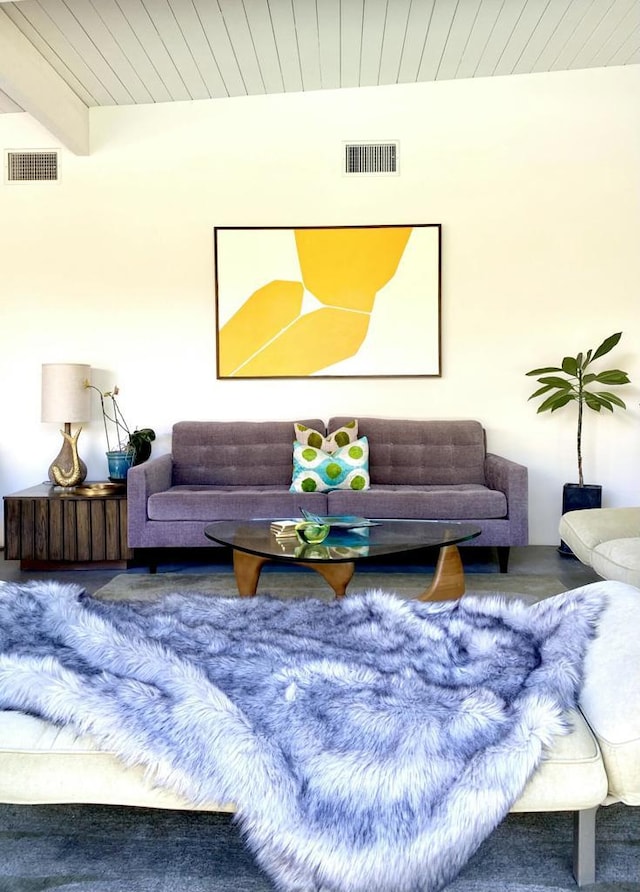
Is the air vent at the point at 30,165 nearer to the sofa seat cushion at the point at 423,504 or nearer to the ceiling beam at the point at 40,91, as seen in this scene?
the ceiling beam at the point at 40,91

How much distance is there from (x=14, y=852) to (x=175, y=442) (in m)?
3.21

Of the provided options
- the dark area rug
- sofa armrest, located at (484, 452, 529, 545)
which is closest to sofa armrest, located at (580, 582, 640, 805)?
the dark area rug

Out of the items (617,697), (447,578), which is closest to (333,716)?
(617,697)

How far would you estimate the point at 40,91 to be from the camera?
4.03m

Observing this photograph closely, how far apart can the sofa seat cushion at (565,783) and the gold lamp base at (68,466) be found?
3656 mm

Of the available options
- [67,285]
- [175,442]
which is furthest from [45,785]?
[67,285]

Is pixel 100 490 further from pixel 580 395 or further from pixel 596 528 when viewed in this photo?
pixel 580 395

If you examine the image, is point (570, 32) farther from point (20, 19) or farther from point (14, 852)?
point (14, 852)

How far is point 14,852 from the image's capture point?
1.54 m

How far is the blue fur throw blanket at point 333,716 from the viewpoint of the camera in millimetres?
1204

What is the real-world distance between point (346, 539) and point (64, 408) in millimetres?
2297

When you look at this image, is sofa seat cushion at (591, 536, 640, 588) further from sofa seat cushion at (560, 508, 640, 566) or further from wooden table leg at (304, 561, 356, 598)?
wooden table leg at (304, 561, 356, 598)

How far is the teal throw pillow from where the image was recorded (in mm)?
4219

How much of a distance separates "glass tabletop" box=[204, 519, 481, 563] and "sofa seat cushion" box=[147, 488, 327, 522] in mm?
577
